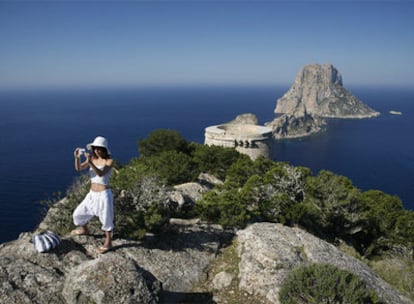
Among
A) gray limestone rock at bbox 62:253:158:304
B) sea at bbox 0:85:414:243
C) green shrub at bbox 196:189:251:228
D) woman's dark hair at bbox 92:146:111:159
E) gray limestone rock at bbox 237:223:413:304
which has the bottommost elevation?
sea at bbox 0:85:414:243

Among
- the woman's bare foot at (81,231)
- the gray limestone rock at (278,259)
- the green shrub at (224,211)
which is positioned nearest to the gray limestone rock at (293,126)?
the green shrub at (224,211)

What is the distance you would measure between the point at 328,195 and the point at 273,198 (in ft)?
14.3

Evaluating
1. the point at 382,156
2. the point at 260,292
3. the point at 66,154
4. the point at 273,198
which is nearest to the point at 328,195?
the point at 273,198

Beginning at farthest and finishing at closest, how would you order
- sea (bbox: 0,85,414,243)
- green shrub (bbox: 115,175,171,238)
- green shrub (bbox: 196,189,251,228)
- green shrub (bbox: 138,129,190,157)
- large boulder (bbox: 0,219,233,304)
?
sea (bbox: 0,85,414,243) < green shrub (bbox: 138,129,190,157) < green shrub (bbox: 196,189,251,228) < green shrub (bbox: 115,175,171,238) < large boulder (bbox: 0,219,233,304)

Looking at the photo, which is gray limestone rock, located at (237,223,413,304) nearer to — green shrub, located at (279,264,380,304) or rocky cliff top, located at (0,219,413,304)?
rocky cliff top, located at (0,219,413,304)

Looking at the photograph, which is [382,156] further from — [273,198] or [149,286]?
[149,286]

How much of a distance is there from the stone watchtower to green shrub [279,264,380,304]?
2123cm

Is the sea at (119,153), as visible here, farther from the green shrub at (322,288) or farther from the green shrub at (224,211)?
the green shrub at (322,288)

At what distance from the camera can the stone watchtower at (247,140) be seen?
92.7 feet

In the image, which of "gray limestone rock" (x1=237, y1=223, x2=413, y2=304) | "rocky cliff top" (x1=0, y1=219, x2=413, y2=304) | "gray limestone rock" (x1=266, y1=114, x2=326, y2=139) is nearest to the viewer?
"rocky cliff top" (x1=0, y1=219, x2=413, y2=304)

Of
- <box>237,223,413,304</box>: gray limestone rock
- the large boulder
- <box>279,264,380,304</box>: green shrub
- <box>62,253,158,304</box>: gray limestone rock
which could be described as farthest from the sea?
<box>279,264,380,304</box>: green shrub

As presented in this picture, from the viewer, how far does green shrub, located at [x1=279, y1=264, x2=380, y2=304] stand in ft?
21.4

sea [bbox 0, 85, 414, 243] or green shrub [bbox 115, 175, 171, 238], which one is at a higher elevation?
green shrub [bbox 115, 175, 171, 238]

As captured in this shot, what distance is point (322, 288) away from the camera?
6.59 metres
